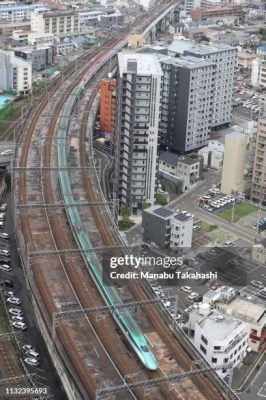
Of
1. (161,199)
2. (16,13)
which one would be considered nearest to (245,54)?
(16,13)

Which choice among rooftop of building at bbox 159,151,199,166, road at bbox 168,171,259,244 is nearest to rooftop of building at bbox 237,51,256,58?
road at bbox 168,171,259,244

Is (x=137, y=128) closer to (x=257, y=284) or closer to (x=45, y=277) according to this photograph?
(x=257, y=284)

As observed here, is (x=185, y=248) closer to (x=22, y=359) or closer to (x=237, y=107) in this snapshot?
(x=22, y=359)

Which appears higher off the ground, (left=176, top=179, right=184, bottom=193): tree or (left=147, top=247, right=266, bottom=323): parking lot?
(left=176, top=179, right=184, bottom=193): tree

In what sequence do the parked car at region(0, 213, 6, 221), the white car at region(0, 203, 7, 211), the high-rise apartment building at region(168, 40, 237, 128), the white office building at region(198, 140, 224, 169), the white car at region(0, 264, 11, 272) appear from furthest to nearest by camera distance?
the high-rise apartment building at region(168, 40, 237, 128), the white office building at region(198, 140, 224, 169), the white car at region(0, 203, 7, 211), the parked car at region(0, 213, 6, 221), the white car at region(0, 264, 11, 272)

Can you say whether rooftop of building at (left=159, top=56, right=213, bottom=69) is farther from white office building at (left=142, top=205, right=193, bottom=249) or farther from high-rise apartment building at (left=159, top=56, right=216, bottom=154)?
white office building at (left=142, top=205, right=193, bottom=249)

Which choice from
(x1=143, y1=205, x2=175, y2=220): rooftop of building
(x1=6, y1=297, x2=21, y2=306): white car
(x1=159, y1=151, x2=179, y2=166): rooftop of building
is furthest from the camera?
(x1=159, y1=151, x2=179, y2=166): rooftop of building

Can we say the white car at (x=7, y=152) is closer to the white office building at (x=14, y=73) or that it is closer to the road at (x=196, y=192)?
the road at (x=196, y=192)

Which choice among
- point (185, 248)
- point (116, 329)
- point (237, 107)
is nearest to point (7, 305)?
point (116, 329)
